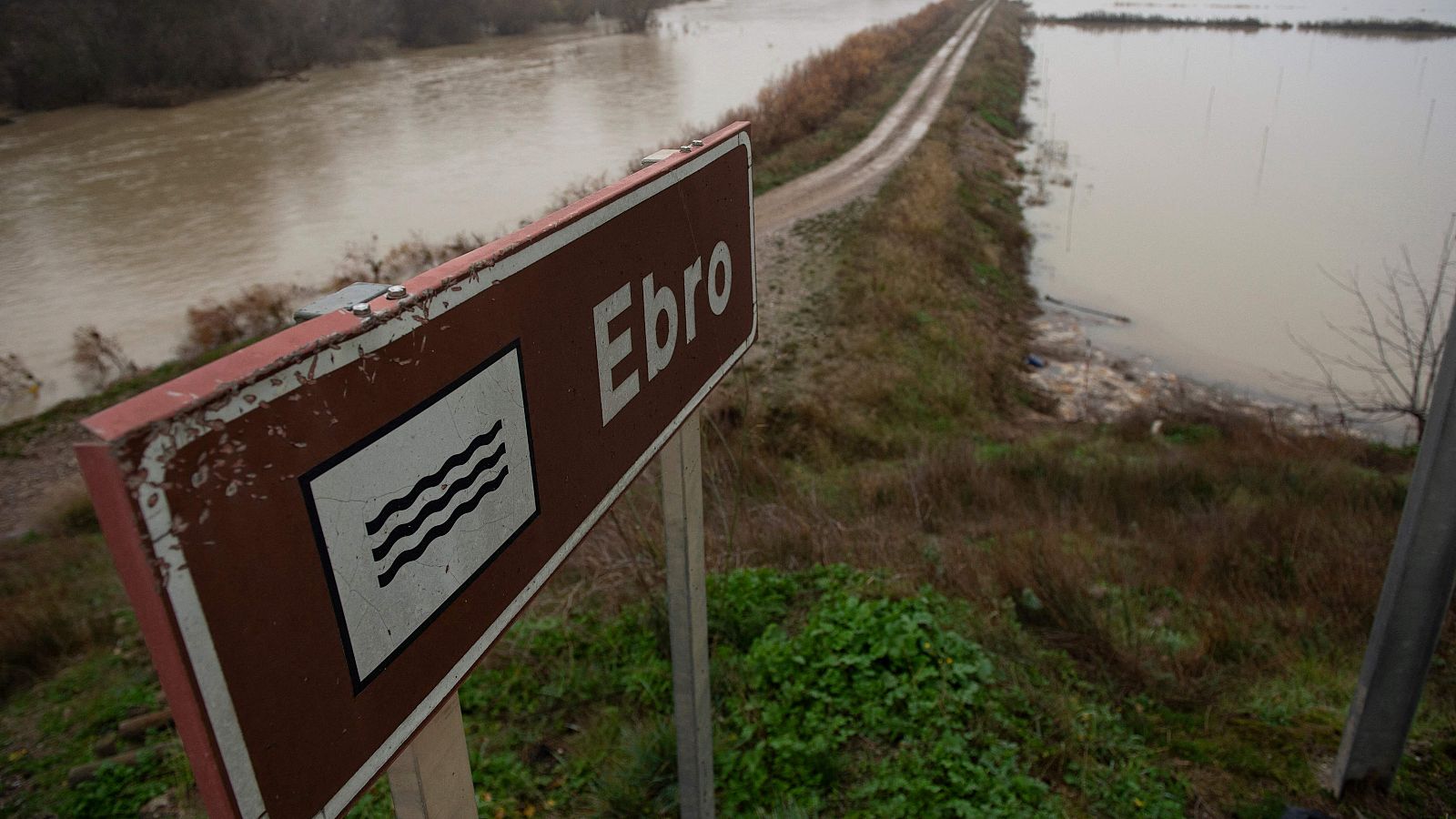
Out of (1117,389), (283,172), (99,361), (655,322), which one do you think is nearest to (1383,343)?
(1117,389)

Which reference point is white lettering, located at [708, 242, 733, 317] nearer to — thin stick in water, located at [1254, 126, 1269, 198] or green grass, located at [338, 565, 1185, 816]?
green grass, located at [338, 565, 1185, 816]

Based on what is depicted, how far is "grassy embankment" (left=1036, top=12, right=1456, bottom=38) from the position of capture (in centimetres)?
3697

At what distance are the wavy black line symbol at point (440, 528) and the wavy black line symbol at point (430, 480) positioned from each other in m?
0.03

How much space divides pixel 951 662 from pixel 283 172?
18805 millimetres

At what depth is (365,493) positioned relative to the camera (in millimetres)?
860

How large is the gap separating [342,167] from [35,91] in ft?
30.6

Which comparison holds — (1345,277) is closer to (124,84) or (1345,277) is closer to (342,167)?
(342,167)

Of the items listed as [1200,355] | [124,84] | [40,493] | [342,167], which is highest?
[124,84]

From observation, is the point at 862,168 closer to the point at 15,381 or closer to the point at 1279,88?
the point at 15,381

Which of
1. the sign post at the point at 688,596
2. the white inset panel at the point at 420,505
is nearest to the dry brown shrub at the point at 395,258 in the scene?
the sign post at the point at 688,596

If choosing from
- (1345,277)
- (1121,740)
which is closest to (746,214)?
(1121,740)

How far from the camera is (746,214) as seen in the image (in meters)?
1.97

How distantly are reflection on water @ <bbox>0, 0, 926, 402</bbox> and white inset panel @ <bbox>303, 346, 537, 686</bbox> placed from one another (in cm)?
1248

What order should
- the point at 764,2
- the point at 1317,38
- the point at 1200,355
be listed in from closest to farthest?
the point at 1200,355 → the point at 1317,38 → the point at 764,2
